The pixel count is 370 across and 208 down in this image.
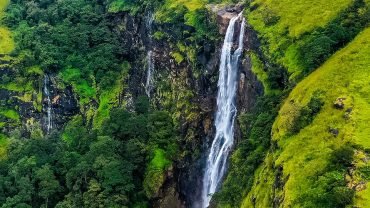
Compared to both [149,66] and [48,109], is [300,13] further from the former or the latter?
[48,109]

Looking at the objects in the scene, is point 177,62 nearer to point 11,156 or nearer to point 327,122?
point 11,156

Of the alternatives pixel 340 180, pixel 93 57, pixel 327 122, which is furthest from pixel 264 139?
pixel 93 57

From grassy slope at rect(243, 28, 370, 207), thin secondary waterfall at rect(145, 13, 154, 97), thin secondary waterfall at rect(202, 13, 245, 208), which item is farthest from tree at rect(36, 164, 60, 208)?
grassy slope at rect(243, 28, 370, 207)

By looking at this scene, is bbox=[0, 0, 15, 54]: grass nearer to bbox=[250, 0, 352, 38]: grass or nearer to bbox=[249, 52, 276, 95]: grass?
bbox=[250, 0, 352, 38]: grass

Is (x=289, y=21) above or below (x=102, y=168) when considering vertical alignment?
above

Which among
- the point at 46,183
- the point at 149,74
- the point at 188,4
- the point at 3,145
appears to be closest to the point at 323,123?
the point at 188,4

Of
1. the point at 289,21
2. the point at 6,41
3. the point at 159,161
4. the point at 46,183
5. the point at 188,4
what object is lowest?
the point at 46,183
